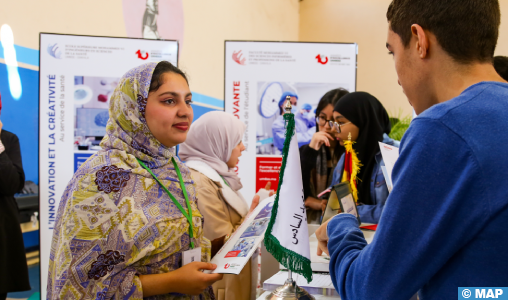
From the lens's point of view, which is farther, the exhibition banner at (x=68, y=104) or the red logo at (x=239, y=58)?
the red logo at (x=239, y=58)

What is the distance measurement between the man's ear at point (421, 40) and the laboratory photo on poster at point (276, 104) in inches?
105

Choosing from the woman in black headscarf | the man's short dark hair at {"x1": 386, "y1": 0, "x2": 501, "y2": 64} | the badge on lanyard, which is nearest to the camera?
the man's short dark hair at {"x1": 386, "y1": 0, "x2": 501, "y2": 64}

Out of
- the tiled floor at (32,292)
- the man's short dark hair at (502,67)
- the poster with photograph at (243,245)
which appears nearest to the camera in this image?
the poster with photograph at (243,245)

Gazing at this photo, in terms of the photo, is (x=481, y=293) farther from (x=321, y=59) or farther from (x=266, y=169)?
(x=321, y=59)

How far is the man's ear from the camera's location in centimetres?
79

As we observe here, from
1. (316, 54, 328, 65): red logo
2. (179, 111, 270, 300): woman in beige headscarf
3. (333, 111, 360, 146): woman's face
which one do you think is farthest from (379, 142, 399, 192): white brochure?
(316, 54, 328, 65): red logo

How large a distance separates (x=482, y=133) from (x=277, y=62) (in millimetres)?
2945

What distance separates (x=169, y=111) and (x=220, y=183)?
694 millimetres

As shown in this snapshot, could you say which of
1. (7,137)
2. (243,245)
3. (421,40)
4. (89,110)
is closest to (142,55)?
(89,110)

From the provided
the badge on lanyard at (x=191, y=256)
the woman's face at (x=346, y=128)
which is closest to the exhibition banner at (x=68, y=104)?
the woman's face at (x=346, y=128)

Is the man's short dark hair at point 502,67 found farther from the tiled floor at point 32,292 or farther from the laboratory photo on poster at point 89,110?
the tiled floor at point 32,292

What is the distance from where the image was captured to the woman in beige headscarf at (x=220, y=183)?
5.91 ft

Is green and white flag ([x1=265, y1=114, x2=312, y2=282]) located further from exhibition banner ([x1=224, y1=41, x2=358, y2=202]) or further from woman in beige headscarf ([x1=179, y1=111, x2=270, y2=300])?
exhibition banner ([x1=224, y1=41, x2=358, y2=202])

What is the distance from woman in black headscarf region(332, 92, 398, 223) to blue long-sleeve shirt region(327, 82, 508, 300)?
1319 mm
